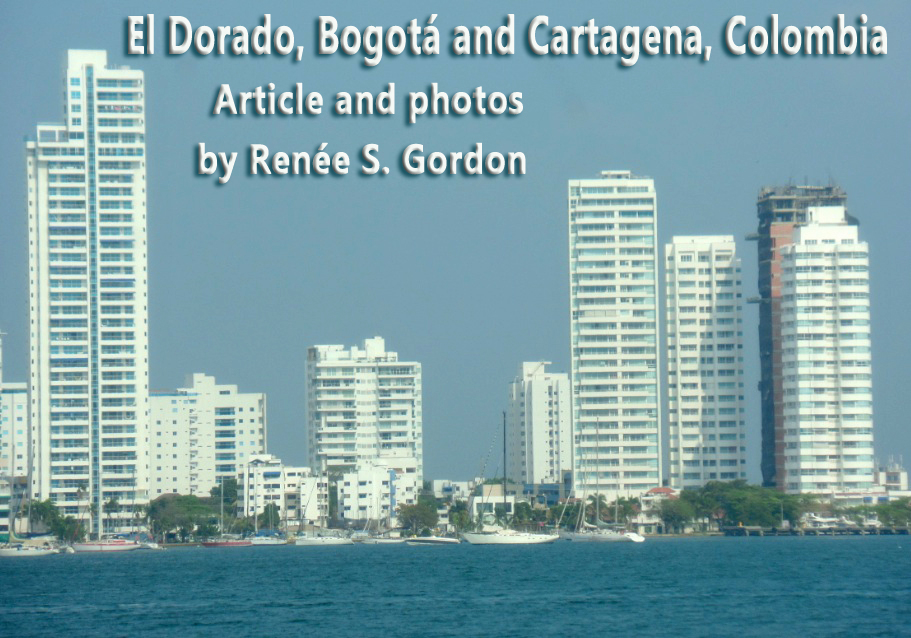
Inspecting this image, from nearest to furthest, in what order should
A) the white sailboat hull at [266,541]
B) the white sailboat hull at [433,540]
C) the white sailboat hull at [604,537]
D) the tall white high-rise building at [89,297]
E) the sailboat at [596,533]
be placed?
the white sailboat hull at [604,537] → the sailboat at [596,533] → the tall white high-rise building at [89,297] → the white sailboat hull at [433,540] → the white sailboat hull at [266,541]

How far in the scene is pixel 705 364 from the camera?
12656cm

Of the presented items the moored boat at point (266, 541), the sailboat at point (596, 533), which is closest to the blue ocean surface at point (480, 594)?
the sailboat at point (596, 533)

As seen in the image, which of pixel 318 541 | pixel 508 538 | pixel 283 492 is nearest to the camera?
pixel 508 538

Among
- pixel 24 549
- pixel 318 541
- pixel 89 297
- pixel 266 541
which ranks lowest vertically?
pixel 318 541

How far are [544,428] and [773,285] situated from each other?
31247mm

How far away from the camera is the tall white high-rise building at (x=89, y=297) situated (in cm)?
11694

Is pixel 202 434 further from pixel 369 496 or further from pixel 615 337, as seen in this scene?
pixel 615 337

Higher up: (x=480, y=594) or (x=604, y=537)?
(x=480, y=594)

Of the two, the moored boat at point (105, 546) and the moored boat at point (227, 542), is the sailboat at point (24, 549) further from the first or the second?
the moored boat at point (227, 542)

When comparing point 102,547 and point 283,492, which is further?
point 283,492

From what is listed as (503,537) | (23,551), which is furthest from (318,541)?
(23,551)

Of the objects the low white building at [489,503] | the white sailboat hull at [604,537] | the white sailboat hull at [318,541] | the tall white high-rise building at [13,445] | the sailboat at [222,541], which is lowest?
the white sailboat hull at [318,541]

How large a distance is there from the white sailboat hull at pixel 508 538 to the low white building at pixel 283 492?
23605mm

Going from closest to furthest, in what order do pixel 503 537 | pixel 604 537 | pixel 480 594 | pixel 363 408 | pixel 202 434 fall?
1. pixel 480 594
2. pixel 503 537
3. pixel 604 537
4. pixel 202 434
5. pixel 363 408
